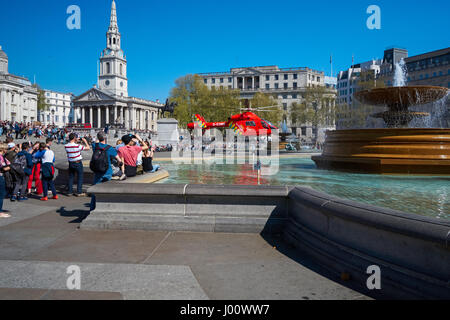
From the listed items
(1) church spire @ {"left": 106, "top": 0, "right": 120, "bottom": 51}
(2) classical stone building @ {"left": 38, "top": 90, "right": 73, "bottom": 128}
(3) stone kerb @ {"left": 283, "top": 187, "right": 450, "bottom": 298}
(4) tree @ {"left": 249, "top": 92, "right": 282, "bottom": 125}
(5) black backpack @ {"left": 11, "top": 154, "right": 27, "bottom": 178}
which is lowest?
(3) stone kerb @ {"left": 283, "top": 187, "right": 450, "bottom": 298}

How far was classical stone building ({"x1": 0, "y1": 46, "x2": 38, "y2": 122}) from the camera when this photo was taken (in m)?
76.9

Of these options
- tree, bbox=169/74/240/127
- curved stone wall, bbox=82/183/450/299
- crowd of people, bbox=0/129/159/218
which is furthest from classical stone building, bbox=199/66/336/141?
curved stone wall, bbox=82/183/450/299

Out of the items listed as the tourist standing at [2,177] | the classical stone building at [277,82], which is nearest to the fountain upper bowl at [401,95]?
the tourist standing at [2,177]

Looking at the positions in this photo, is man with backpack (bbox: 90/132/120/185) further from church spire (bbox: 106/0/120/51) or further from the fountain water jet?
church spire (bbox: 106/0/120/51)

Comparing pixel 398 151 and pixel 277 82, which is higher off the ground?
pixel 277 82

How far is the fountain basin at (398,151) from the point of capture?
899cm

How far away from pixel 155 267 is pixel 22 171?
22.3 ft

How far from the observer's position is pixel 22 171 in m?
9.17

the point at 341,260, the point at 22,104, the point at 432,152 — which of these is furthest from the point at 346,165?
the point at 22,104

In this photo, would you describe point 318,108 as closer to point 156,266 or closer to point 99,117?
point 156,266

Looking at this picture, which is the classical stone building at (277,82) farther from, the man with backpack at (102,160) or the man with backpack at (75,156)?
the man with backpack at (102,160)

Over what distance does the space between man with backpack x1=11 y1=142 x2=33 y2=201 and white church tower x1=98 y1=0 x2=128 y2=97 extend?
120054 mm

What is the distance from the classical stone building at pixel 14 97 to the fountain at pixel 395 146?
80395 mm

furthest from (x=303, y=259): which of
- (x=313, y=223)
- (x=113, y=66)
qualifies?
(x=113, y=66)
